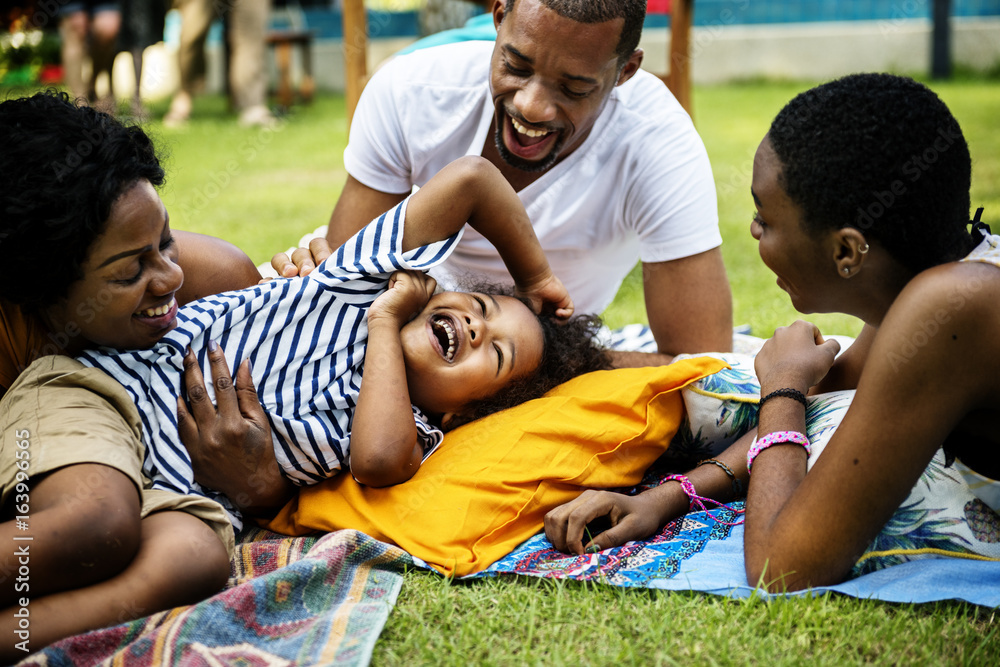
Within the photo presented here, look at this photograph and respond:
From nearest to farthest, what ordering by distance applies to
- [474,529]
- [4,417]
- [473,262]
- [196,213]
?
[4,417]
[474,529]
[473,262]
[196,213]

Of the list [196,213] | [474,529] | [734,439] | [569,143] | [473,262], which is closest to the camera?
[474,529]

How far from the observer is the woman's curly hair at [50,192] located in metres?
1.89

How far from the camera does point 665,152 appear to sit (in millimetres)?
2893

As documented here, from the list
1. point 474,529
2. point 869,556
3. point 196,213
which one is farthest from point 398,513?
point 196,213

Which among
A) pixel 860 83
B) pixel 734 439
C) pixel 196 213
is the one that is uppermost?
pixel 860 83

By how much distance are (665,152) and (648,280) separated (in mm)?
426

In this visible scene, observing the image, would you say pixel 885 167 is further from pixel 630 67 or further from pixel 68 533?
pixel 68 533

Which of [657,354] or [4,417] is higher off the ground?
[4,417]

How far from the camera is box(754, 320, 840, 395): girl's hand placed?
2150 mm

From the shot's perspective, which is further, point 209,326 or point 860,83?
point 209,326

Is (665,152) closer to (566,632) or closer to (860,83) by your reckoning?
(860,83)

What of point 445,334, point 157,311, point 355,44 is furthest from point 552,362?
point 355,44

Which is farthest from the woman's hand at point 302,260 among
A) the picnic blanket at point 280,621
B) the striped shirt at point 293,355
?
the picnic blanket at point 280,621

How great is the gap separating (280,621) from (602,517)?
0.82 meters
